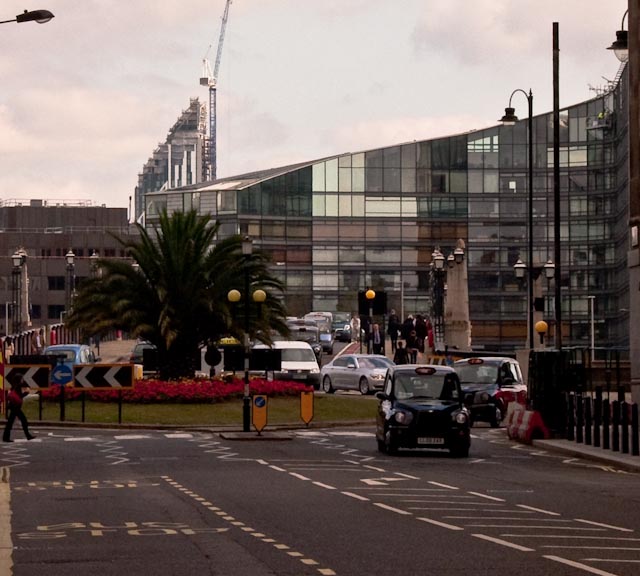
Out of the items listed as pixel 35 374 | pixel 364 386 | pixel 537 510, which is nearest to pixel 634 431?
pixel 537 510

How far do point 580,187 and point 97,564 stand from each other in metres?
115

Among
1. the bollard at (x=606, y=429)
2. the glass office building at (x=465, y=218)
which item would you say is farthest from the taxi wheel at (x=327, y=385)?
the glass office building at (x=465, y=218)

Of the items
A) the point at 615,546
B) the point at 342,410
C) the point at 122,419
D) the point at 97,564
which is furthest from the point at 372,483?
the point at 342,410

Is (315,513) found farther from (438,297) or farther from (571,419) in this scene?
(438,297)

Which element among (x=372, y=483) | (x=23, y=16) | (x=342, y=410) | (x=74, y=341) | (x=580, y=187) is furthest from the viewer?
(x=580, y=187)

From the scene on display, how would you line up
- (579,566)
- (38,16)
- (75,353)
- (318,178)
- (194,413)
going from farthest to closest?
(318,178)
(75,353)
(194,413)
(38,16)
(579,566)

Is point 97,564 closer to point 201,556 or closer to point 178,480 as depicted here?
point 201,556

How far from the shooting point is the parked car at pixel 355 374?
58.5m

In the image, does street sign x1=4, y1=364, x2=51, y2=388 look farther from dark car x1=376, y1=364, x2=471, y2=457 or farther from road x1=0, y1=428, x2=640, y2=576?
dark car x1=376, y1=364, x2=471, y2=457

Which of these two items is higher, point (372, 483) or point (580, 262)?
point (580, 262)

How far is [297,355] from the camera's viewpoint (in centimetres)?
6031

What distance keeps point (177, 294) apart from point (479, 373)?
11.6 metres

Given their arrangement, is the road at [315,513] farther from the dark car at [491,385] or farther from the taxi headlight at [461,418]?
the dark car at [491,385]

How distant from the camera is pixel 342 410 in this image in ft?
160
